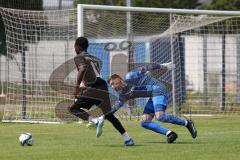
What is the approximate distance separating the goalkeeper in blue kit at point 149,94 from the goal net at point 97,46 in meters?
6.01

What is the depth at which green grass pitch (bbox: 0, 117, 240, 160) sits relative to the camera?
12227 millimetres

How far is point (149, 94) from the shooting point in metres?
15.1

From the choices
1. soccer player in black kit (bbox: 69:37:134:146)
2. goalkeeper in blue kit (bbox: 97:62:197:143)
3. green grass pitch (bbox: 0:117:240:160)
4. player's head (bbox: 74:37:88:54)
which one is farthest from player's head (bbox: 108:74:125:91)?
green grass pitch (bbox: 0:117:240:160)

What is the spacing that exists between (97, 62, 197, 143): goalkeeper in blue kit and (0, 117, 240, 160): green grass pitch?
1.09 ft

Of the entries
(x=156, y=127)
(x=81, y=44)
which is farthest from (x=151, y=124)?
(x=81, y=44)

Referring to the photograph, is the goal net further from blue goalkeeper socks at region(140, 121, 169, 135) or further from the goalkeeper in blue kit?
blue goalkeeper socks at region(140, 121, 169, 135)

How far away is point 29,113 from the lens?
23047 mm

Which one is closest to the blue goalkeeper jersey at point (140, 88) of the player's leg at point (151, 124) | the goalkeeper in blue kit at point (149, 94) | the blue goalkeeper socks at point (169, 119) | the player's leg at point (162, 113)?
the goalkeeper in blue kit at point (149, 94)

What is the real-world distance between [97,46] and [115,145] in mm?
9250

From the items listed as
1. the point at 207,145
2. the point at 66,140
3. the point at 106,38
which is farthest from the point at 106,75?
the point at 207,145

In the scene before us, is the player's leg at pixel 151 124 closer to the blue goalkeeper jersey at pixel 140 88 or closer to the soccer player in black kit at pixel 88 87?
the blue goalkeeper jersey at pixel 140 88

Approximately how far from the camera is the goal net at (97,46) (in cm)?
2278

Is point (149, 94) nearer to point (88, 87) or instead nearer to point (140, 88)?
point (140, 88)

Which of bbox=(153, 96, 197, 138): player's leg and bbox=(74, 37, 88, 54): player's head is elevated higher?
bbox=(74, 37, 88, 54): player's head
